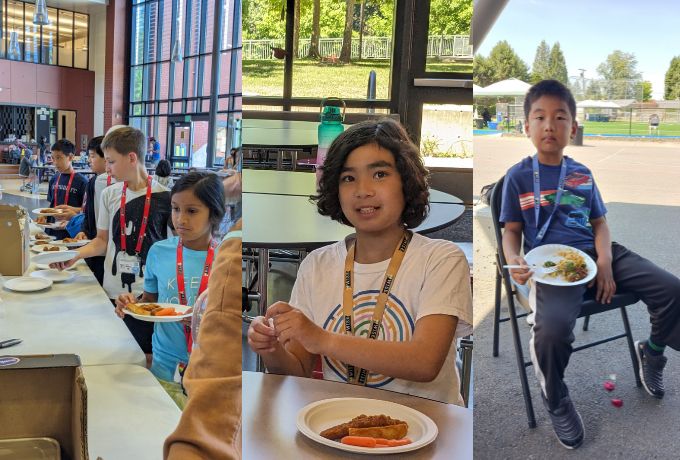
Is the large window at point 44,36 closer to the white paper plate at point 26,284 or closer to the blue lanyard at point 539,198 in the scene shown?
the white paper plate at point 26,284

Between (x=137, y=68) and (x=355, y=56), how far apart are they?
75 cm

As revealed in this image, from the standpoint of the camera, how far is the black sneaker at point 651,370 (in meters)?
0.76

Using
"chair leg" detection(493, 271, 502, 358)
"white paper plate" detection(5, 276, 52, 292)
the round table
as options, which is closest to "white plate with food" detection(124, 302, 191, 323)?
"white paper plate" detection(5, 276, 52, 292)

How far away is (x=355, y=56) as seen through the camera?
45cm

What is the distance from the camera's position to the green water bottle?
45 cm

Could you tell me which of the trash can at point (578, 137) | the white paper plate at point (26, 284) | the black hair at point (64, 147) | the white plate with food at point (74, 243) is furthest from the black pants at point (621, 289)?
the white plate with food at point (74, 243)

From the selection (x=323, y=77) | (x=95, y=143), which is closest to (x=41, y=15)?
(x=95, y=143)

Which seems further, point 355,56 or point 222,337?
point 222,337

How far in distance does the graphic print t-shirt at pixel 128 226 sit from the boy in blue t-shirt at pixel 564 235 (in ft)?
2.62

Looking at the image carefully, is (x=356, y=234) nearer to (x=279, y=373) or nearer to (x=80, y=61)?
(x=279, y=373)

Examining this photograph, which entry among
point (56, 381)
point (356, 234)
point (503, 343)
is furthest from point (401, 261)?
point (56, 381)

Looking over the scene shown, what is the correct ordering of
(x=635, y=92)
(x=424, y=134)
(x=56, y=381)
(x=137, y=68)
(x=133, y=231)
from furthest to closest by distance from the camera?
(x=133, y=231), (x=137, y=68), (x=56, y=381), (x=635, y=92), (x=424, y=134)

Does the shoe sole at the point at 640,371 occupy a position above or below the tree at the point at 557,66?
below

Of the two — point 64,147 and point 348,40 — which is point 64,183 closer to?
point 64,147
